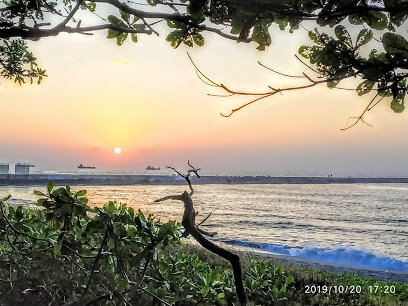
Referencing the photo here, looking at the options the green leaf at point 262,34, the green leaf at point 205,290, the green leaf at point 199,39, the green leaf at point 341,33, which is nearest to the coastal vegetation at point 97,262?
the green leaf at point 205,290

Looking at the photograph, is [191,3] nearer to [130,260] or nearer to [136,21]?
[136,21]

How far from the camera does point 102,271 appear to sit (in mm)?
2457

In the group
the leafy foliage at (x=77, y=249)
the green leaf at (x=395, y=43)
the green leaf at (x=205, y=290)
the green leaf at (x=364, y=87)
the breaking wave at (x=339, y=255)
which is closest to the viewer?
the green leaf at (x=395, y=43)

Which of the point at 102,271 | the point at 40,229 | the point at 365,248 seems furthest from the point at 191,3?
the point at 365,248

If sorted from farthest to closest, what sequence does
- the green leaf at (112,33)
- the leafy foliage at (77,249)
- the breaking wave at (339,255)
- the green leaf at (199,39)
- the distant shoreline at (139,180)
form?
the distant shoreline at (139,180) → the breaking wave at (339,255) → the leafy foliage at (77,249) → the green leaf at (112,33) → the green leaf at (199,39)

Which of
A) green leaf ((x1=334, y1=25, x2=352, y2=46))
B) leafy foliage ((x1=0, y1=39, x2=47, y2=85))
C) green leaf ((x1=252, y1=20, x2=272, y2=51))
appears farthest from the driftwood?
leafy foliage ((x1=0, y1=39, x2=47, y2=85))

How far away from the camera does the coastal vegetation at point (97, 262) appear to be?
2108mm

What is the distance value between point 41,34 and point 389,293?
339 inches

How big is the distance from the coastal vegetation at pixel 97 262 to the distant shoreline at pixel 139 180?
128ft

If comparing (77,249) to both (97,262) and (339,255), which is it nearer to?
(97,262)

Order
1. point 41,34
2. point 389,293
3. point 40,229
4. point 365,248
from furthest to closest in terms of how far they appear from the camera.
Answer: point 365,248, point 389,293, point 40,229, point 41,34

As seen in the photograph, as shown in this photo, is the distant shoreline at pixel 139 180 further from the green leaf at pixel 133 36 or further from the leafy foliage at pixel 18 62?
the green leaf at pixel 133 36

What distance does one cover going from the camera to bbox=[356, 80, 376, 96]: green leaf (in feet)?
3.22

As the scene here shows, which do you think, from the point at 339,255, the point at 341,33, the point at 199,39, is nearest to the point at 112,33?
the point at 199,39
